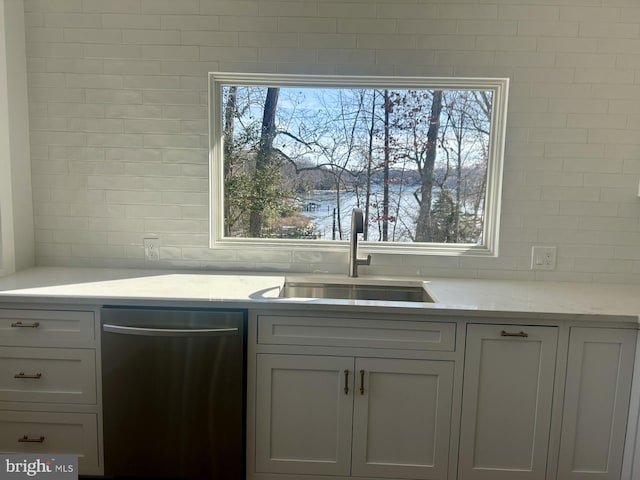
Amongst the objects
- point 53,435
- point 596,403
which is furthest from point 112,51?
point 596,403

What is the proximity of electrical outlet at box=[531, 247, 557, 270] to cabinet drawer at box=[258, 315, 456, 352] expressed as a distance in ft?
2.72

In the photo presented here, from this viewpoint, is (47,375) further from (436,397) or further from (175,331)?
(436,397)

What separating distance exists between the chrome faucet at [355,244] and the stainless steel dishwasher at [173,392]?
676mm

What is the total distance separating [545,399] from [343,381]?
2.67ft

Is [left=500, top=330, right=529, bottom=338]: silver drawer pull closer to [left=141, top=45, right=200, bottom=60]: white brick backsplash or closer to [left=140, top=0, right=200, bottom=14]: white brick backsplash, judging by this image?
[left=141, top=45, right=200, bottom=60]: white brick backsplash

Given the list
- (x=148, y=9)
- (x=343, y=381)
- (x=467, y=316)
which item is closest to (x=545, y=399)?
(x=467, y=316)

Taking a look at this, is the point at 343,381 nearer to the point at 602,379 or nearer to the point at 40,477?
the point at 602,379

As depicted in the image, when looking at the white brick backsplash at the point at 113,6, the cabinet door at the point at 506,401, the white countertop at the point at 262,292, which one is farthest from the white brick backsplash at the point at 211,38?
the cabinet door at the point at 506,401

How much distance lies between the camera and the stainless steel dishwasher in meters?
1.83

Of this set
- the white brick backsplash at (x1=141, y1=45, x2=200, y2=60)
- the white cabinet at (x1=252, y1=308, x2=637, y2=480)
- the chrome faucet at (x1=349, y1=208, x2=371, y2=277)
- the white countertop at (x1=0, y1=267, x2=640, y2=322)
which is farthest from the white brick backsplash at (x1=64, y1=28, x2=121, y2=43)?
the white cabinet at (x1=252, y1=308, x2=637, y2=480)

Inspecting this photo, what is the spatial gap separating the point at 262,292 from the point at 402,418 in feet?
A: 2.58

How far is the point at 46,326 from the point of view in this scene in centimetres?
188

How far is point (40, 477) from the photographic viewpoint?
6.17ft

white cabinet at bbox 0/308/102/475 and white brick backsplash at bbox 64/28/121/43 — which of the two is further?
white brick backsplash at bbox 64/28/121/43
